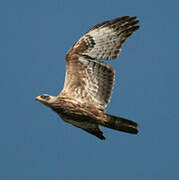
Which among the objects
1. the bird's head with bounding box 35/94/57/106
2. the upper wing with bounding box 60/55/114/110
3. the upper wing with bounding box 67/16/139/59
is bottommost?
the bird's head with bounding box 35/94/57/106

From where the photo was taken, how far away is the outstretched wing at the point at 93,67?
22.7 feet

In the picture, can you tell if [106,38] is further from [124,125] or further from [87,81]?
[124,125]

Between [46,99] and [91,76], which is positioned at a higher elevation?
[91,76]

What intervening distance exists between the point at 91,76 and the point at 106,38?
90 centimetres

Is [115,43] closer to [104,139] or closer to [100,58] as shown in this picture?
[100,58]

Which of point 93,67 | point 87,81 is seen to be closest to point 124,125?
point 87,81

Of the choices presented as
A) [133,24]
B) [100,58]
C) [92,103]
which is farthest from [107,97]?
[133,24]

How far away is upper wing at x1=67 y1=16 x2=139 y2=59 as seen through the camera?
6.98 m

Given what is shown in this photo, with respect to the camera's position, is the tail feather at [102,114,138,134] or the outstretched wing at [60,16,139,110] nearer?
the tail feather at [102,114,138,134]

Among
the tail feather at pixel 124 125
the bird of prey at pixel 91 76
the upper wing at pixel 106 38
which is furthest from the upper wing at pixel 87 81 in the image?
the tail feather at pixel 124 125

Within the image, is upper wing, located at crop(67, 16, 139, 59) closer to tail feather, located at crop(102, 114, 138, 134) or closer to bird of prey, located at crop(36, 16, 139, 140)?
bird of prey, located at crop(36, 16, 139, 140)

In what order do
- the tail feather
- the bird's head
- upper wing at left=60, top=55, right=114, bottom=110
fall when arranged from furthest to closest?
upper wing at left=60, top=55, right=114, bottom=110 < the bird's head < the tail feather

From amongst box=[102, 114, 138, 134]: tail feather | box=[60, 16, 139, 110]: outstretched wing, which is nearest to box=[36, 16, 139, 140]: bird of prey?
box=[60, 16, 139, 110]: outstretched wing

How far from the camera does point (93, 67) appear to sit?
6.96 meters
